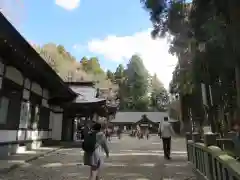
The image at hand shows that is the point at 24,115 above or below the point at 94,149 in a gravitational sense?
above

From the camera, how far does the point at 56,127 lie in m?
18.1

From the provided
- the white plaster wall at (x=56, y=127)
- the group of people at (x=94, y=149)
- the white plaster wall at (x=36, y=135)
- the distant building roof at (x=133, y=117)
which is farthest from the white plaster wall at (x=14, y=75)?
the distant building roof at (x=133, y=117)

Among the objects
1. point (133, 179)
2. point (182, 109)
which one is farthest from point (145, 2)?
point (182, 109)

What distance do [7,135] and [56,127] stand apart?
805cm

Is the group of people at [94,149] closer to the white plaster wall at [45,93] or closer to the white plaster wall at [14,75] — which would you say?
the white plaster wall at [14,75]

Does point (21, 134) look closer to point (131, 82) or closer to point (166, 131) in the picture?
point (166, 131)

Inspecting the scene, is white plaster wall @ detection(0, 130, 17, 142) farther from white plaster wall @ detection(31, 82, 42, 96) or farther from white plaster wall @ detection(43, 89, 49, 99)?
white plaster wall @ detection(43, 89, 49, 99)

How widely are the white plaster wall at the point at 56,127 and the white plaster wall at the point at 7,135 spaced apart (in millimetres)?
7164

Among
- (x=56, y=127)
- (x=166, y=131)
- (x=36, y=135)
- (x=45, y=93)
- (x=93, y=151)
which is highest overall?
(x=45, y=93)

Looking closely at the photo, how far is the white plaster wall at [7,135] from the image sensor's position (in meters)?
9.66

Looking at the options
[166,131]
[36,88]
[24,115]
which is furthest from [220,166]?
[36,88]

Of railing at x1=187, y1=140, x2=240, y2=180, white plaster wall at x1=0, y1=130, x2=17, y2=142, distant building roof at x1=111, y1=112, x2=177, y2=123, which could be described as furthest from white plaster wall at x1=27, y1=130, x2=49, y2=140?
distant building roof at x1=111, y1=112, x2=177, y2=123

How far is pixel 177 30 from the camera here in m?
7.54

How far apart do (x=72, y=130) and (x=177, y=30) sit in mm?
15983
